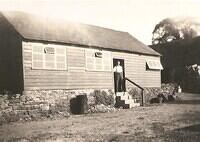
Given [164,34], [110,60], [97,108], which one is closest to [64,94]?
[97,108]

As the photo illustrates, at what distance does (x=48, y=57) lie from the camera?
18.4 m

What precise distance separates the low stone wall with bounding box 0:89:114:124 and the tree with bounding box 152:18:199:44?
122 ft

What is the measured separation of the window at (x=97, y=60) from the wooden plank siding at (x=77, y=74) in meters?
0.26

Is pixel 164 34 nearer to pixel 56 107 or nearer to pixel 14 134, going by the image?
pixel 56 107

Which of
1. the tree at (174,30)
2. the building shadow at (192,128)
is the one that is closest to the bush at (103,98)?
the building shadow at (192,128)

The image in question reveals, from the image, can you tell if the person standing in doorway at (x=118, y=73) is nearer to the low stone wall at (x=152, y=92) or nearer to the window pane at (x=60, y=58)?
the low stone wall at (x=152, y=92)

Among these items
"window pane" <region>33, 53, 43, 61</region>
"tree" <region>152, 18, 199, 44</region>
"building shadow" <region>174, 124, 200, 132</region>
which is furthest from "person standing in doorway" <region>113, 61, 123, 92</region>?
"tree" <region>152, 18, 199, 44</region>

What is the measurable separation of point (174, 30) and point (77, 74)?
39.6 m

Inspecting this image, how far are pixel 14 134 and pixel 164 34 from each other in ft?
156

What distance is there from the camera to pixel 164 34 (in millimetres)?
57344

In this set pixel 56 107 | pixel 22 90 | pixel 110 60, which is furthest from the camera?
pixel 110 60

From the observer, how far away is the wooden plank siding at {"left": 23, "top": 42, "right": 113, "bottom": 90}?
57.1 ft

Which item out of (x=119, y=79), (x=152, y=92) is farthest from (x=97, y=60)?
(x=152, y=92)

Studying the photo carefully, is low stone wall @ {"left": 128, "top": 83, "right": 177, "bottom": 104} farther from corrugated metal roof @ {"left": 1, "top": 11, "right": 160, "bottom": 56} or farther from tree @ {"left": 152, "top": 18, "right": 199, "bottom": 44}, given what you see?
tree @ {"left": 152, "top": 18, "right": 199, "bottom": 44}
